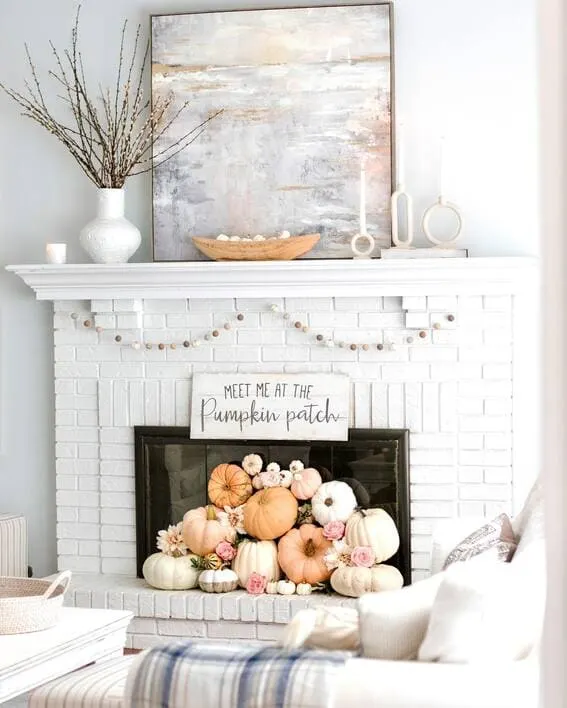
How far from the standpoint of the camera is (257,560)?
167 inches

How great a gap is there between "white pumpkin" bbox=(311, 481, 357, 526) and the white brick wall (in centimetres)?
26

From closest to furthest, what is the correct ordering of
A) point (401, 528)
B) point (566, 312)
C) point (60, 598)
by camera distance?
point (566, 312)
point (60, 598)
point (401, 528)

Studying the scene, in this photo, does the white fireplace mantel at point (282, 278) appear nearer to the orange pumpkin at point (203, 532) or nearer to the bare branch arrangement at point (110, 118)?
the bare branch arrangement at point (110, 118)

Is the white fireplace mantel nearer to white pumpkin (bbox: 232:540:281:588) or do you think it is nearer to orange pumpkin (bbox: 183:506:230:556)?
orange pumpkin (bbox: 183:506:230:556)

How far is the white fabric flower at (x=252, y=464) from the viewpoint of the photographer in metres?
4.38

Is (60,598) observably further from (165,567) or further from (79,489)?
(79,489)

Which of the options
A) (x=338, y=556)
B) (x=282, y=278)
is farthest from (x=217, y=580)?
(x=282, y=278)

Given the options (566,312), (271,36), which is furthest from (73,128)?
(566,312)

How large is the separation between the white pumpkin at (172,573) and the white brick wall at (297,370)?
27 centimetres

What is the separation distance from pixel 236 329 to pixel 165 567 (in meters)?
1.00

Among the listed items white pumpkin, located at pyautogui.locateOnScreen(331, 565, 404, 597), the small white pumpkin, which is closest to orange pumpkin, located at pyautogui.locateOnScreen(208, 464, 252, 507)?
the small white pumpkin

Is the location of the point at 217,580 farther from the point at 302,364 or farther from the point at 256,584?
the point at 302,364

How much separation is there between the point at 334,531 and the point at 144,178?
1.70 m

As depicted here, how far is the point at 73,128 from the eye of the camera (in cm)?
470
